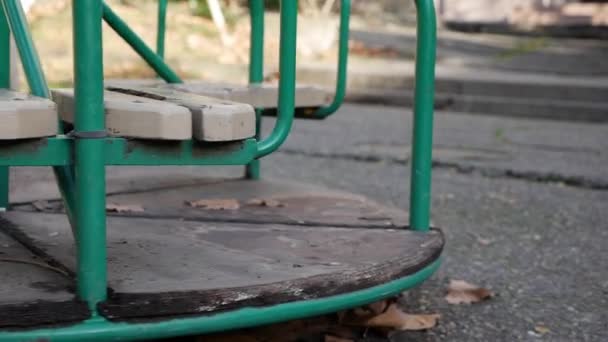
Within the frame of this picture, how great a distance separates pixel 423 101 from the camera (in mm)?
1820

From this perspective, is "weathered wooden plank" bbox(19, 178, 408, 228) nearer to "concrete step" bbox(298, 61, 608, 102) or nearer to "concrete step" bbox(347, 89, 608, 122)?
"concrete step" bbox(347, 89, 608, 122)

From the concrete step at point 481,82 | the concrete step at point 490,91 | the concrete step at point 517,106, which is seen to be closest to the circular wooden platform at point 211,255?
the concrete step at point 517,106

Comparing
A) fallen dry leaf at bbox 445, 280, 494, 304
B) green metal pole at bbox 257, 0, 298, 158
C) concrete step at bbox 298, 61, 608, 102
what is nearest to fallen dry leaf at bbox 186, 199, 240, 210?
fallen dry leaf at bbox 445, 280, 494, 304

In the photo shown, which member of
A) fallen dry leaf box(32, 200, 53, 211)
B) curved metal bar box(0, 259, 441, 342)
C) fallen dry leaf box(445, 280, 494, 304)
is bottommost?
fallen dry leaf box(445, 280, 494, 304)

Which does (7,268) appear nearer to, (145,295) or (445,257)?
(145,295)

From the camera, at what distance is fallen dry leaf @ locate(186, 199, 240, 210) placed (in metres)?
2.14

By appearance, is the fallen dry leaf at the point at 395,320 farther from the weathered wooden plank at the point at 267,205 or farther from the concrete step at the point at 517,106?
the concrete step at the point at 517,106

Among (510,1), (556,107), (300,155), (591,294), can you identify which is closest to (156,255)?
(591,294)

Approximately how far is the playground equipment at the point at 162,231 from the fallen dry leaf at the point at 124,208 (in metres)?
0.04

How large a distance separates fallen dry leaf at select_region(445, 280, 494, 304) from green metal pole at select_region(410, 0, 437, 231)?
0.36 m

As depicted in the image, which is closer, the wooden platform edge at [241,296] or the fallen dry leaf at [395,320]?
the wooden platform edge at [241,296]

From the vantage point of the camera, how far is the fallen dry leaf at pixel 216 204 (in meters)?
2.14

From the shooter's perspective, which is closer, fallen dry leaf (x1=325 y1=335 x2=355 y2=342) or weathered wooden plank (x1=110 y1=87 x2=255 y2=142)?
weathered wooden plank (x1=110 y1=87 x2=255 y2=142)

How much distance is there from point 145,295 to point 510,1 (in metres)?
12.6
